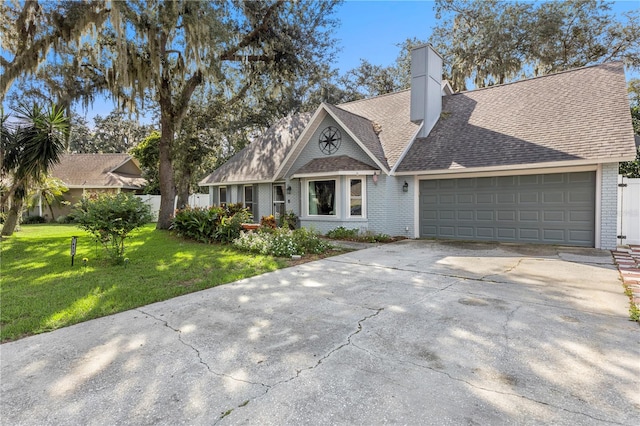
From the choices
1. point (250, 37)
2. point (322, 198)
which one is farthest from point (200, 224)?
point (250, 37)

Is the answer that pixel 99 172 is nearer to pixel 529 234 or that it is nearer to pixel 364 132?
pixel 364 132

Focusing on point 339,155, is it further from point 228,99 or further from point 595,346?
point 595,346

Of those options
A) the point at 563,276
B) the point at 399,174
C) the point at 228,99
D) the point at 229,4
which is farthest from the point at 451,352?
the point at 228,99

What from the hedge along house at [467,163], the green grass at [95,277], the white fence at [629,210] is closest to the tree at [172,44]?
the hedge along house at [467,163]

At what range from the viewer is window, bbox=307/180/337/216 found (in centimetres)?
1216

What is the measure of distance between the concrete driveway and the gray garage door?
4498mm

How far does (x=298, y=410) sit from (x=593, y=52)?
23.5m

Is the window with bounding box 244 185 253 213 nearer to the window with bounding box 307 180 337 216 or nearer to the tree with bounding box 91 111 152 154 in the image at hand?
the window with bounding box 307 180 337 216

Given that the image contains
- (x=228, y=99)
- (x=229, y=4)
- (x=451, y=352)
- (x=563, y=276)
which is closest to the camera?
(x=451, y=352)

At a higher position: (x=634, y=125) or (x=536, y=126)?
(x=634, y=125)

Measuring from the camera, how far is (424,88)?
1263cm

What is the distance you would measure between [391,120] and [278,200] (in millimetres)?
5781

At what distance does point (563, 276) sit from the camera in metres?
5.98

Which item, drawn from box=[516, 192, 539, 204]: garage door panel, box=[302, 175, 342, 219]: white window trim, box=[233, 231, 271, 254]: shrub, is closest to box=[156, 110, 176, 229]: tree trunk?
box=[302, 175, 342, 219]: white window trim
